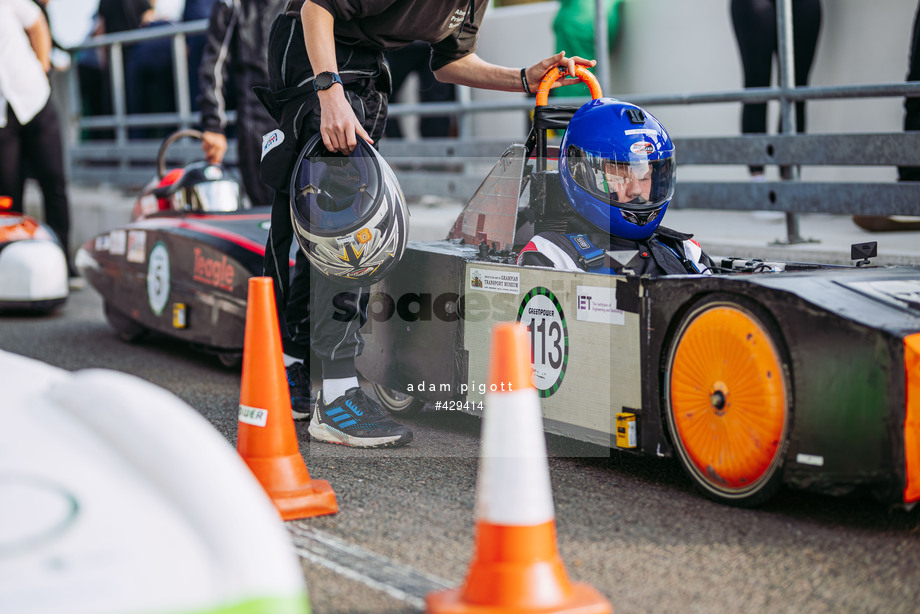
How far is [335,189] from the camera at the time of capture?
12.0 ft

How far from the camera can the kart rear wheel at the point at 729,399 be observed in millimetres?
2805

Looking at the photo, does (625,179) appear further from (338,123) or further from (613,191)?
(338,123)

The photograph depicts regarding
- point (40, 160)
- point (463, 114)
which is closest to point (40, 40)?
point (40, 160)

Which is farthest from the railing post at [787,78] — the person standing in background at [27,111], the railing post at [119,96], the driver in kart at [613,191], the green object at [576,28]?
the railing post at [119,96]

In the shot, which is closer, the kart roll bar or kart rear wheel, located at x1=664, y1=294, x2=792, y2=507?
kart rear wheel, located at x1=664, y1=294, x2=792, y2=507

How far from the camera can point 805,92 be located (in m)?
5.57

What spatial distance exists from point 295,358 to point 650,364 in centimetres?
156

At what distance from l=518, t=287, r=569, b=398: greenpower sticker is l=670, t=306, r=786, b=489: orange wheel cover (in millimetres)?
440

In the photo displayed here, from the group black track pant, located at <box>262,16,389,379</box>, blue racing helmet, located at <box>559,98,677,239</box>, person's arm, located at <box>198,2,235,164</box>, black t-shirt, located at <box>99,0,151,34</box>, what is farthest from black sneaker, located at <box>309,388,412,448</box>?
black t-shirt, located at <box>99,0,151,34</box>

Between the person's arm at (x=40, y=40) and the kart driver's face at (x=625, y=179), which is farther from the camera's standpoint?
the person's arm at (x=40, y=40)

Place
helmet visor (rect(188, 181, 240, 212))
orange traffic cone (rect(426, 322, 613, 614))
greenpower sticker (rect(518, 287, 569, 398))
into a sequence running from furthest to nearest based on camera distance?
helmet visor (rect(188, 181, 240, 212)) < greenpower sticker (rect(518, 287, 569, 398)) < orange traffic cone (rect(426, 322, 613, 614))

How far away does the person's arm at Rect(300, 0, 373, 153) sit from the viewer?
3.57 metres

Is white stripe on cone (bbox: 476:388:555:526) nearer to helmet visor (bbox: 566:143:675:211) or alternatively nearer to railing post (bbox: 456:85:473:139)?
helmet visor (bbox: 566:143:675:211)

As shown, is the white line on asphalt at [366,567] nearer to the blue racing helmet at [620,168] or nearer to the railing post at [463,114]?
the blue racing helmet at [620,168]
